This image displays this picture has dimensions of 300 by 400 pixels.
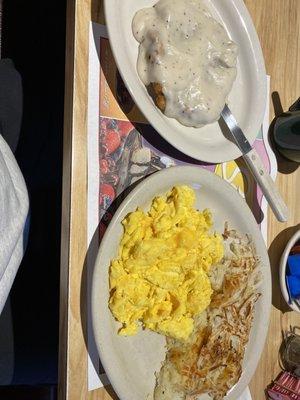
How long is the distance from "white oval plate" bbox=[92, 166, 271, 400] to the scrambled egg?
0.07 ft

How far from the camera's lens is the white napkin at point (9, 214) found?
93cm

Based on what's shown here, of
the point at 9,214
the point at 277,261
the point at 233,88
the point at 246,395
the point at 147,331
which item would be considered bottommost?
the point at 246,395

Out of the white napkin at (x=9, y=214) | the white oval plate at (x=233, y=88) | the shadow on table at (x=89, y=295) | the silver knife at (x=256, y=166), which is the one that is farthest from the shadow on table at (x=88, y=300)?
the silver knife at (x=256, y=166)

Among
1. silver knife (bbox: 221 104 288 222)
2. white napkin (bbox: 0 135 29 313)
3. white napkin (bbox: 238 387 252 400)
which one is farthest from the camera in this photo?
white napkin (bbox: 238 387 252 400)

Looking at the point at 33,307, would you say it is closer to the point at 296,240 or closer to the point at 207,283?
the point at 207,283

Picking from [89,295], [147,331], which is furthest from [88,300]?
[147,331]

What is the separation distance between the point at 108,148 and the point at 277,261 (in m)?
0.60

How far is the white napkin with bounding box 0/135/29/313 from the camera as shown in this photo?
3.05ft

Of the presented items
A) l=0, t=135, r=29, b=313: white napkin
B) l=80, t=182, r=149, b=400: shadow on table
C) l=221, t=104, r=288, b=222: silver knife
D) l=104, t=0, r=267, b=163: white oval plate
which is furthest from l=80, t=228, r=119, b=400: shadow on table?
l=221, t=104, r=288, b=222: silver knife

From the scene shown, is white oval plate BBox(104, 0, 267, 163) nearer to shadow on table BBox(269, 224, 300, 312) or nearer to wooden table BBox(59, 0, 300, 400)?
wooden table BBox(59, 0, 300, 400)

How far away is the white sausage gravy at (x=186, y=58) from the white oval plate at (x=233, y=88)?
0.03 metres

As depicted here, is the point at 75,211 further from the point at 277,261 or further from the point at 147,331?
the point at 277,261

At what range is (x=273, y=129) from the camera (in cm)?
132

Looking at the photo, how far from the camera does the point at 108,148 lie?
1.04 m
